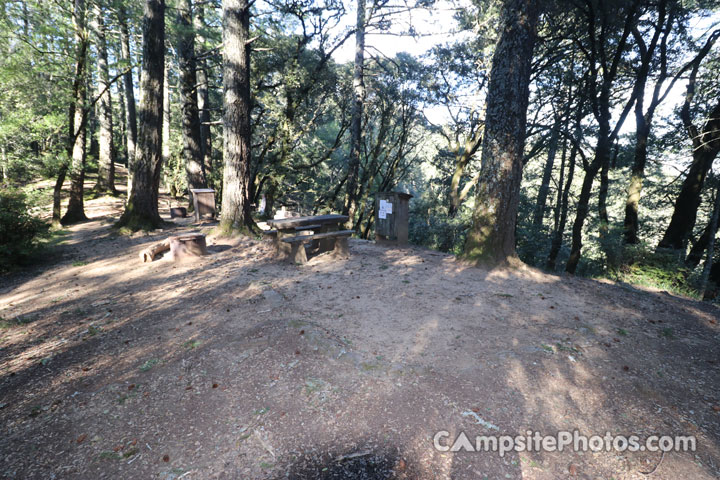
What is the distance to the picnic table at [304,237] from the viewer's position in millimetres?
6820

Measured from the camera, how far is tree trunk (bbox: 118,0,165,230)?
8555mm

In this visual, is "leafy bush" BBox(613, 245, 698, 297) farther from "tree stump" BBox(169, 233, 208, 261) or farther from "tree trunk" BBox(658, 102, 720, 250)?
"tree stump" BBox(169, 233, 208, 261)

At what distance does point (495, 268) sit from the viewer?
609 centimetres

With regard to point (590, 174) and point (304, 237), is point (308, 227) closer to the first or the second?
point (304, 237)

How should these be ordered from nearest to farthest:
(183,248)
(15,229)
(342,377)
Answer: (342,377) < (15,229) < (183,248)

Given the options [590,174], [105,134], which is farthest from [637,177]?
[105,134]

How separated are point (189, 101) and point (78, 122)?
137 inches

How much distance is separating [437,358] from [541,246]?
503 inches

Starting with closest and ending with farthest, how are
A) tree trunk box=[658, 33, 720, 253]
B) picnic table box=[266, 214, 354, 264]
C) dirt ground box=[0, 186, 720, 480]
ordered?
dirt ground box=[0, 186, 720, 480]
picnic table box=[266, 214, 354, 264]
tree trunk box=[658, 33, 720, 253]

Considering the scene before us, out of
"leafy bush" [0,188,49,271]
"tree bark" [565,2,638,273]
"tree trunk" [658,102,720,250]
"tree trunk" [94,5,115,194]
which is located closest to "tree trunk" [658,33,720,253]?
"tree trunk" [658,102,720,250]

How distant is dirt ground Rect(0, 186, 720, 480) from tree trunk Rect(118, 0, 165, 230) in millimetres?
4043

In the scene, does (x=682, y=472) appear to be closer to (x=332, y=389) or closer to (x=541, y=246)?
(x=332, y=389)

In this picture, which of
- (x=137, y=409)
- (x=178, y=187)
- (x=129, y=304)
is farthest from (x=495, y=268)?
(x=178, y=187)

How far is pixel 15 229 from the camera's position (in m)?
6.43
